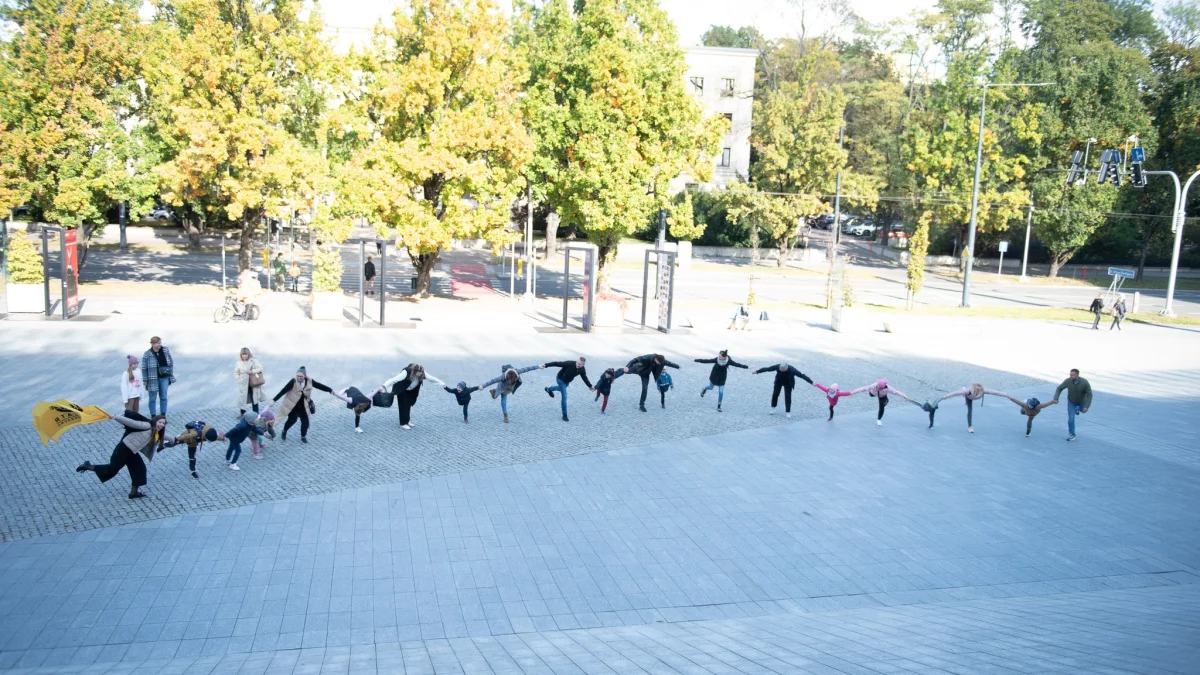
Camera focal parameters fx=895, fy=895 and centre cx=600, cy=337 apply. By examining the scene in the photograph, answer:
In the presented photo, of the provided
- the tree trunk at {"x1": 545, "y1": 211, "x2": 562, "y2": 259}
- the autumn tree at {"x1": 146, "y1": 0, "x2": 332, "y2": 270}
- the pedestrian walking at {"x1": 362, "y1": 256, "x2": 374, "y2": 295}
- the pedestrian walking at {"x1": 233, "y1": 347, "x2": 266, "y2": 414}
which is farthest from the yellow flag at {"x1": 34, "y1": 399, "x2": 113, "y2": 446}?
the tree trunk at {"x1": 545, "y1": 211, "x2": 562, "y2": 259}

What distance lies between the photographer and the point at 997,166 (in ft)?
165

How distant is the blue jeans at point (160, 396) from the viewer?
1464cm

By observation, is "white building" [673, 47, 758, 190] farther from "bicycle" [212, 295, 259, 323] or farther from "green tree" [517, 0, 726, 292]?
"bicycle" [212, 295, 259, 323]

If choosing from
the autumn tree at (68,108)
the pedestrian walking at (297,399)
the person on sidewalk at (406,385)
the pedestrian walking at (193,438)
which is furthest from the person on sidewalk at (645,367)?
the autumn tree at (68,108)

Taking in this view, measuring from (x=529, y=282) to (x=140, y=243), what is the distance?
25863mm

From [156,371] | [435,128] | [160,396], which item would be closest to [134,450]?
[156,371]

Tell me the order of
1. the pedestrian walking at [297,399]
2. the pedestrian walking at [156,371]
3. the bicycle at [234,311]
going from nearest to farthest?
1. the pedestrian walking at [297,399]
2. the pedestrian walking at [156,371]
3. the bicycle at [234,311]

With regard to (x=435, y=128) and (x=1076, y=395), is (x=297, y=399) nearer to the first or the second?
(x=1076, y=395)

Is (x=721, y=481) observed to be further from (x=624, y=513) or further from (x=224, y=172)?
(x=224, y=172)

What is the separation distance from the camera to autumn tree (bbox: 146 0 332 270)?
27.5m

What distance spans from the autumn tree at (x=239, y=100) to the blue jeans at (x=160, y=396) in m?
14.0

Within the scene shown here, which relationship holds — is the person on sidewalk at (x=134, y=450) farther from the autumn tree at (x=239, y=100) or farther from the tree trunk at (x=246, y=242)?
the tree trunk at (x=246, y=242)

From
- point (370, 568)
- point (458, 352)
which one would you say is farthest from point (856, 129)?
point (370, 568)

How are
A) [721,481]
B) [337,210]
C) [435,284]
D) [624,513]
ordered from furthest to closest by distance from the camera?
[435,284], [337,210], [721,481], [624,513]
